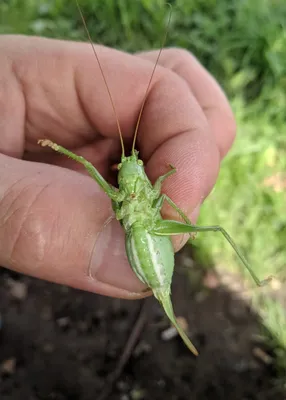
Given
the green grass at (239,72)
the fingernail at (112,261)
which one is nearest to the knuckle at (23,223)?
the fingernail at (112,261)

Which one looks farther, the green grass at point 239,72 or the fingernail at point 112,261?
the green grass at point 239,72

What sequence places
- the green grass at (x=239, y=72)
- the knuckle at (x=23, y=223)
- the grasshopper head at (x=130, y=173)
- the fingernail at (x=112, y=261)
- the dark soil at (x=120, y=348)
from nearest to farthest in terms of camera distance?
the knuckle at (x=23, y=223), the fingernail at (x=112, y=261), the grasshopper head at (x=130, y=173), the dark soil at (x=120, y=348), the green grass at (x=239, y=72)

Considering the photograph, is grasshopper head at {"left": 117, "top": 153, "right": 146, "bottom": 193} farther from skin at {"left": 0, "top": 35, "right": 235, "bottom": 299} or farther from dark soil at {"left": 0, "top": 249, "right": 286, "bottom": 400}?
dark soil at {"left": 0, "top": 249, "right": 286, "bottom": 400}

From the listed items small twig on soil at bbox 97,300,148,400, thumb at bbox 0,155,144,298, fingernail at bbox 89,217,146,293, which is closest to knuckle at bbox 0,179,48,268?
thumb at bbox 0,155,144,298

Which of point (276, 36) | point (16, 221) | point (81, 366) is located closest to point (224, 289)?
point (81, 366)

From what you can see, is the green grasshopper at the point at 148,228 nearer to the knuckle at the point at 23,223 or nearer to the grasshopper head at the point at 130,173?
the grasshopper head at the point at 130,173

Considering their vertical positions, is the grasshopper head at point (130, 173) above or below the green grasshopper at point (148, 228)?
above

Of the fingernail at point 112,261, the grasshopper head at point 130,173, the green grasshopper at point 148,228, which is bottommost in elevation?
the fingernail at point 112,261
